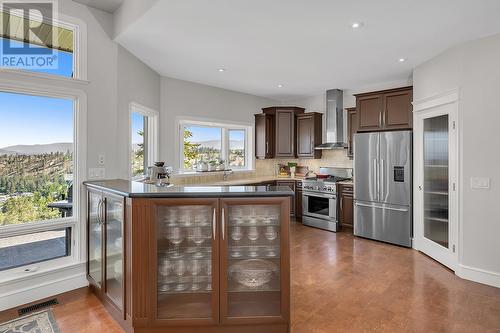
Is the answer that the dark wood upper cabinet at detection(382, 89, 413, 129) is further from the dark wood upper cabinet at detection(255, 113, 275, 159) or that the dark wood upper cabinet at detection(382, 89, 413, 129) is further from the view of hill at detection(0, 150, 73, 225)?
the view of hill at detection(0, 150, 73, 225)

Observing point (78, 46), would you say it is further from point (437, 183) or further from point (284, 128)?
point (437, 183)

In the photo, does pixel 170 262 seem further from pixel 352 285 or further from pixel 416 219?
pixel 416 219

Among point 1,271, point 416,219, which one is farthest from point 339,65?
point 1,271

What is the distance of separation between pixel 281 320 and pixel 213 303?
52cm

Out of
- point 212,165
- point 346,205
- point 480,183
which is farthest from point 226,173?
point 480,183

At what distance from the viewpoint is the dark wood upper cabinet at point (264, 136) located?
6.35 metres

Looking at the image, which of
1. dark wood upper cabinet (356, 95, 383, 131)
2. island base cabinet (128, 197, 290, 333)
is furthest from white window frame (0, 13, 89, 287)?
dark wood upper cabinet (356, 95, 383, 131)

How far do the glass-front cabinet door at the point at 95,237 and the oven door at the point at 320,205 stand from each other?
389 centimetres

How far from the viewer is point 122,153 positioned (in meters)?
3.47

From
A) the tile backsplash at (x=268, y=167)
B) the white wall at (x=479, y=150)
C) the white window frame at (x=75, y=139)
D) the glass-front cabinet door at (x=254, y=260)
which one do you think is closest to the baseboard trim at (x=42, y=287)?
the white window frame at (x=75, y=139)

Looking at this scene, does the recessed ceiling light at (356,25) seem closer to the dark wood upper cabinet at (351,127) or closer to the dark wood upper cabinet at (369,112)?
the dark wood upper cabinet at (369,112)

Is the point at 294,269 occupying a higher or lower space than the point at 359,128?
lower

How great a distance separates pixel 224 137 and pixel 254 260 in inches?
155

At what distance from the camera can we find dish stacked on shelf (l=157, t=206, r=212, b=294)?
2248 millimetres
